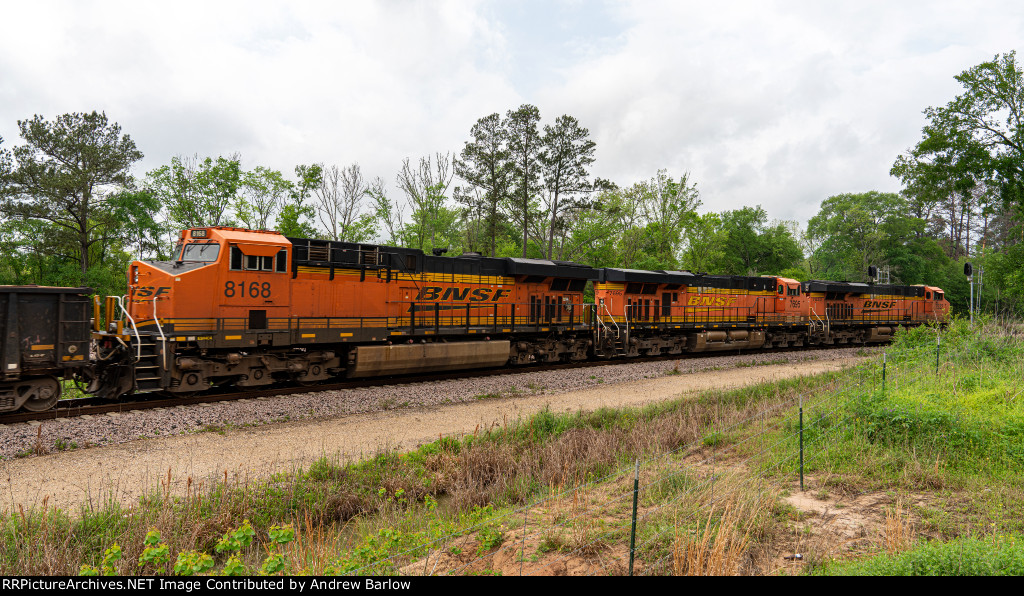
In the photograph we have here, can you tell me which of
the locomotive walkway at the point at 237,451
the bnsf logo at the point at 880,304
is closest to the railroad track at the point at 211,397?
the locomotive walkway at the point at 237,451

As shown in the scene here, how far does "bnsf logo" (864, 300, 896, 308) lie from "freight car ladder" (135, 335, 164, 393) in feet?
120

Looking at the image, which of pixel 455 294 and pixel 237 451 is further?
pixel 455 294

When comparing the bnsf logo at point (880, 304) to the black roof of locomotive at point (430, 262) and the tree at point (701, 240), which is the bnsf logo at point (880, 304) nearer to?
the tree at point (701, 240)

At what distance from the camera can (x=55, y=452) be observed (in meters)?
8.50

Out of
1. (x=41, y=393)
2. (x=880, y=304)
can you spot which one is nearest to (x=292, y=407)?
(x=41, y=393)

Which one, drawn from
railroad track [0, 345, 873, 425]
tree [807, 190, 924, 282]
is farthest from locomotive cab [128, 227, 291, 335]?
tree [807, 190, 924, 282]

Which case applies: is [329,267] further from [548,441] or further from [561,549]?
[561,549]

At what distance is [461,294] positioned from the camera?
17.1m

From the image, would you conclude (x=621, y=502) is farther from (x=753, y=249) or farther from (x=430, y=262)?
(x=753, y=249)

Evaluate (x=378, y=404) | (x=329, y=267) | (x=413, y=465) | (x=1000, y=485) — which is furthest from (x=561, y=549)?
(x=329, y=267)

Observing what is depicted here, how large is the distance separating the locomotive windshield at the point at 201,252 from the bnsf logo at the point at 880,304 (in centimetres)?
3557

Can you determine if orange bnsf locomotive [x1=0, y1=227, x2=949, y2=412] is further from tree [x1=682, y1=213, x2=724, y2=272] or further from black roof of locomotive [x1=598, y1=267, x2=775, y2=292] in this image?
tree [x1=682, y1=213, x2=724, y2=272]

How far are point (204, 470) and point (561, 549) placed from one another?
5962 mm

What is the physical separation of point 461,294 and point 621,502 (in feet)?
37.0
